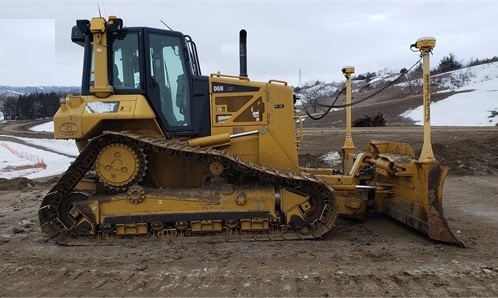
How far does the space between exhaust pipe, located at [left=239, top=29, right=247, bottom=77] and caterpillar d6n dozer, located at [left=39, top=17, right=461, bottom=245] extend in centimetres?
38

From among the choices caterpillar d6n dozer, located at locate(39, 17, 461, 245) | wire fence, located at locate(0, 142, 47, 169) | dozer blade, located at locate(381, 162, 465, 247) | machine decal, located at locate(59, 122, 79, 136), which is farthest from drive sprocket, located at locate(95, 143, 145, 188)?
wire fence, located at locate(0, 142, 47, 169)

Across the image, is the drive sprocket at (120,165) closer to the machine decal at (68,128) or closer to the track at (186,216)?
the track at (186,216)

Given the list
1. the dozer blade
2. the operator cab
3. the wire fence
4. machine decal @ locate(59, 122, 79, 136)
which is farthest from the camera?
the wire fence

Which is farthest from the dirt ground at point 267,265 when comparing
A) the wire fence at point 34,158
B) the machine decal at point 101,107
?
the wire fence at point 34,158

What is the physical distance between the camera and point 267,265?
581 cm

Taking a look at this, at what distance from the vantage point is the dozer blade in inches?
256

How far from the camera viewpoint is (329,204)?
696 cm

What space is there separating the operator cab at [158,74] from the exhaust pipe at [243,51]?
30.3 inches

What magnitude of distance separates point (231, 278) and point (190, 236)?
1.77 m

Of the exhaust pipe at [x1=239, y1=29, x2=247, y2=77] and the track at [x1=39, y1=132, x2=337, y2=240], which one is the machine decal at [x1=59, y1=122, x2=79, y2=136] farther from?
the exhaust pipe at [x1=239, y1=29, x2=247, y2=77]

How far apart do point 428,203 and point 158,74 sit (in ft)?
13.9

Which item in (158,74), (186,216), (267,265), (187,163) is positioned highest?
(158,74)

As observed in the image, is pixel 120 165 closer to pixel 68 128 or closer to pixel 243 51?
pixel 68 128

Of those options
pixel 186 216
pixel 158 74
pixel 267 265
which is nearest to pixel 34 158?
pixel 158 74
